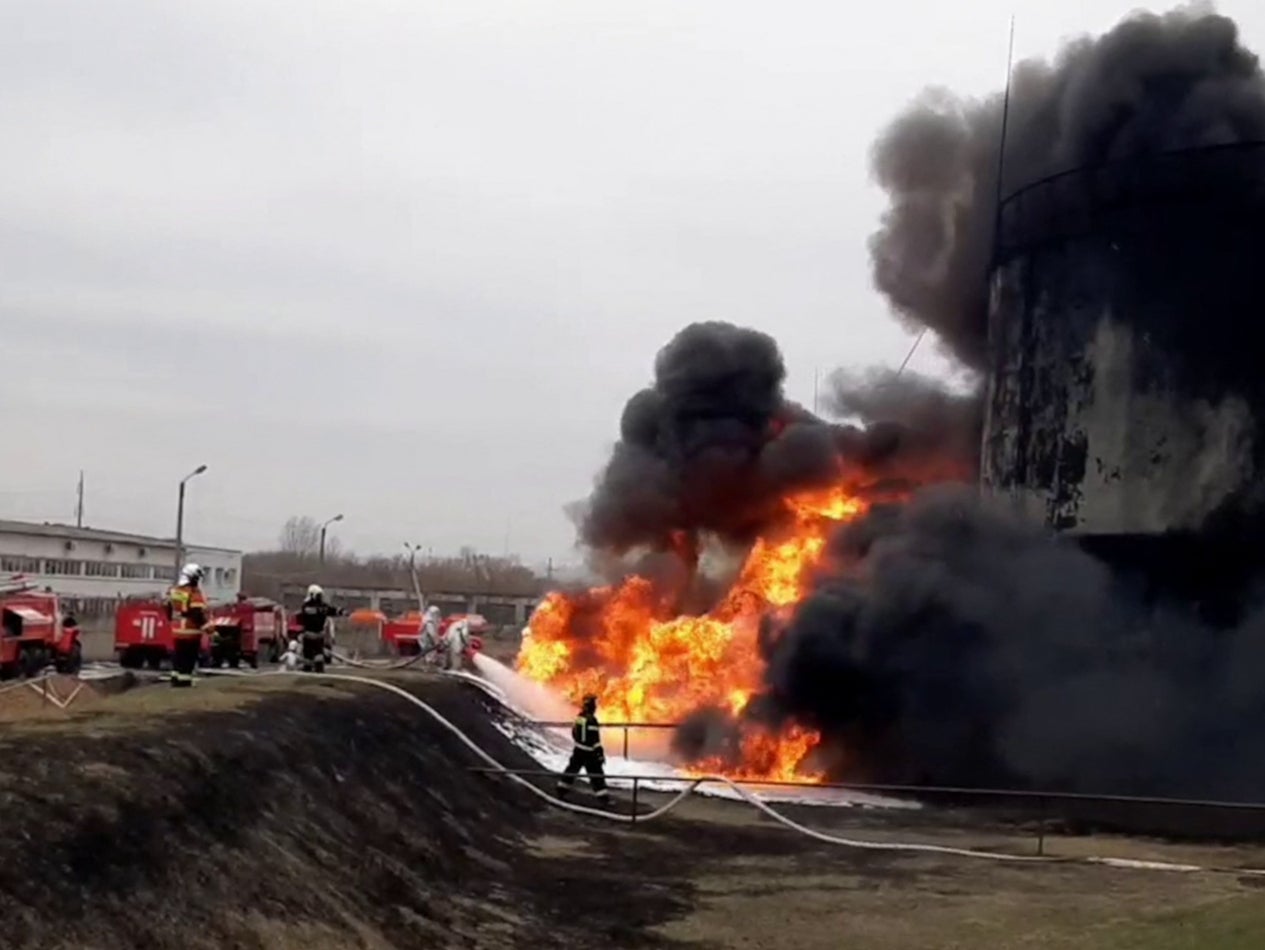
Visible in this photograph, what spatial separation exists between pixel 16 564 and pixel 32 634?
41.3 m

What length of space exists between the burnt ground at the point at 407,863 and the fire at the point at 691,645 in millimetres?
6527

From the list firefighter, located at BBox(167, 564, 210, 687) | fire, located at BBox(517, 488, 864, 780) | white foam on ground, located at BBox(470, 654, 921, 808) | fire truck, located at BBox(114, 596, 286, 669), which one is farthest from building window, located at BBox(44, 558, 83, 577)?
firefighter, located at BBox(167, 564, 210, 687)

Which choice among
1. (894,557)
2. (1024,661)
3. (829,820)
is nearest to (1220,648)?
(1024,661)

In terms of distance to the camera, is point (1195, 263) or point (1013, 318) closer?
point (1195, 263)

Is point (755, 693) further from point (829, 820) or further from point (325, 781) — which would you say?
point (325, 781)

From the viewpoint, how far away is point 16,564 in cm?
7044

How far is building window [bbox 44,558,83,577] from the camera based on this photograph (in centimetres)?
7469

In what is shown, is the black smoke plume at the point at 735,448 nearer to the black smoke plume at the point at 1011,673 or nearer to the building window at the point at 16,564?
the black smoke plume at the point at 1011,673

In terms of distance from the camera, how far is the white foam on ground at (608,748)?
83.3ft

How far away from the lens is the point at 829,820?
22641 mm

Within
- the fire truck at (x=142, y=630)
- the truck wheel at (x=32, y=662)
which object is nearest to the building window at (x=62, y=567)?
the fire truck at (x=142, y=630)

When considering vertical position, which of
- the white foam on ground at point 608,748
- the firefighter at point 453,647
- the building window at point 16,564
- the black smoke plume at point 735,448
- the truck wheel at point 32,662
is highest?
the black smoke plume at point 735,448

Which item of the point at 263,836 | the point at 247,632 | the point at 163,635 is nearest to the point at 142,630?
the point at 163,635

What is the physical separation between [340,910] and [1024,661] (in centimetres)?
1850
